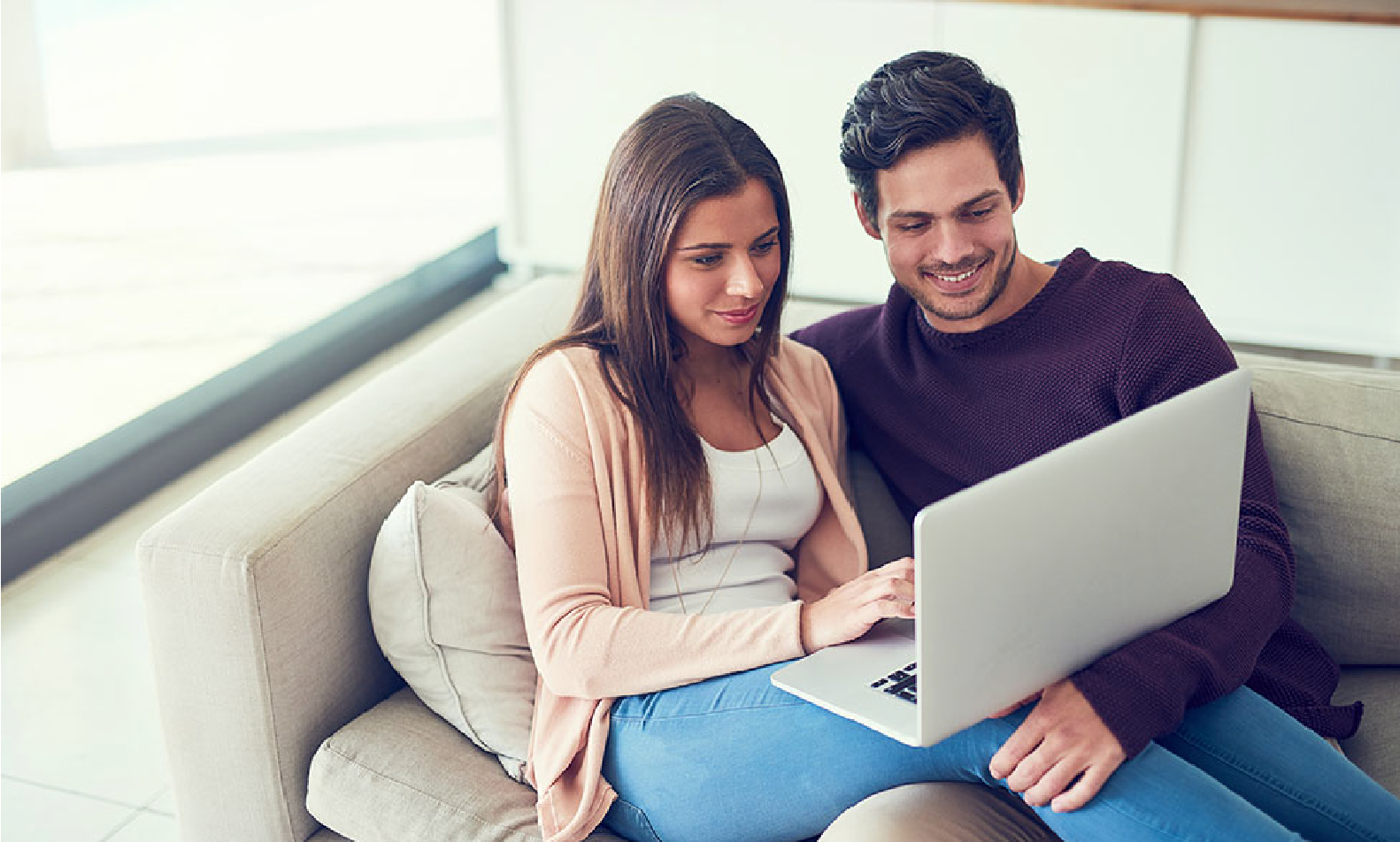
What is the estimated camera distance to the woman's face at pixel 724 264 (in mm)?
1562

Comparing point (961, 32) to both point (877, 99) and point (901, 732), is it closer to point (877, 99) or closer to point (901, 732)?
point (877, 99)

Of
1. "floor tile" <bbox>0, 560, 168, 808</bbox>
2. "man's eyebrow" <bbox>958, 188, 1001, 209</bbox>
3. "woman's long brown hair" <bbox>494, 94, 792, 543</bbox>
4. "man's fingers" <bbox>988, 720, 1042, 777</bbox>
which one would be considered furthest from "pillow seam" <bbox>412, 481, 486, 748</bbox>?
"floor tile" <bbox>0, 560, 168, 808</bbox>

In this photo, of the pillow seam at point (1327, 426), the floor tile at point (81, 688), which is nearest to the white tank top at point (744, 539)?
the pillow seam at point (1327, 426)

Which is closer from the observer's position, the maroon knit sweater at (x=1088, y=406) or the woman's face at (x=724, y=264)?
the maroon knit sweater at (x=1088, y=406)

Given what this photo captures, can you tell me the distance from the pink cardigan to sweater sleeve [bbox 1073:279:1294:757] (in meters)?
0.33

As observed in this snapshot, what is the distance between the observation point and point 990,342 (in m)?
1.73

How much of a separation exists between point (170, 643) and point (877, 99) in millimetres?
1007

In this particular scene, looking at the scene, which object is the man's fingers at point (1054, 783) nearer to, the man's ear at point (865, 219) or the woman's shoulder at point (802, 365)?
the woman's shoulder at point (802, 365)

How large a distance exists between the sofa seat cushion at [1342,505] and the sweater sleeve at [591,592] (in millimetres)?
677

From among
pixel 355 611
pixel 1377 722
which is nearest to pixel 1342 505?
pixel 1377 722

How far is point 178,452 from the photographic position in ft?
10.2

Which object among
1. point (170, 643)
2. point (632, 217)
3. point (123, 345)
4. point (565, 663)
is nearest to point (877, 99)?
point (632, 217)

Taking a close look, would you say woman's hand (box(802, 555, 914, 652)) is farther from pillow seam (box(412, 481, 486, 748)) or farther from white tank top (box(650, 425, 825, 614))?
pillow seam (box(412, 481, 486, 748))

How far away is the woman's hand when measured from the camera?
1.40 metres
